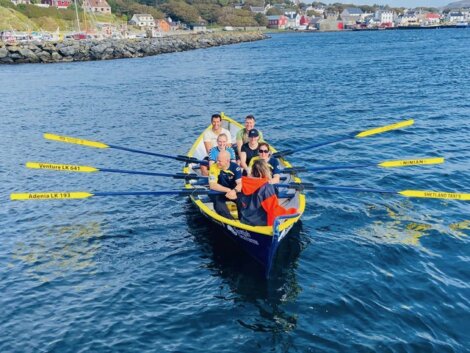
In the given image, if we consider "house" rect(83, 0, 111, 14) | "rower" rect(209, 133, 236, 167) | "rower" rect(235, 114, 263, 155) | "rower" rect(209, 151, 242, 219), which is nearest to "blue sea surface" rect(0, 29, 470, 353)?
"rower" rect(209, 151, 242, 219)

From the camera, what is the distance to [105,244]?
44.0 ft

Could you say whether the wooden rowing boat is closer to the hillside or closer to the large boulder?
the large boulder

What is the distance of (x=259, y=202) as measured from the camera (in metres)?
10.8

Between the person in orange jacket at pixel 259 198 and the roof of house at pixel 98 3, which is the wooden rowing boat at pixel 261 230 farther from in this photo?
the roof of house at pixel 98 3

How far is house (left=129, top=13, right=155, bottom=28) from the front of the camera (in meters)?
157

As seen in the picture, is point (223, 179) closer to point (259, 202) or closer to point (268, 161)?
point (268, 161)

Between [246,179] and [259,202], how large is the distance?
64 centimetres

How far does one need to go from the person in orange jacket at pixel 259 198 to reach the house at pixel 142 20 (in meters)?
156

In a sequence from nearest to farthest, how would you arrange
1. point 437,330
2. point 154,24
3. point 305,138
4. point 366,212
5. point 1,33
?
point 437,330 → point 366,212 → point 305,138 → point 1,33 → point 154,24

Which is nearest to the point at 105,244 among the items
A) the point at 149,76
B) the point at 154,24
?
the point at 149,76

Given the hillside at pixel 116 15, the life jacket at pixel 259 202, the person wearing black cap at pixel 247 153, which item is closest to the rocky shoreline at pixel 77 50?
the hillside at pixel 116 15

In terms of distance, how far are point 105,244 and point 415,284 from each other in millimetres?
8445

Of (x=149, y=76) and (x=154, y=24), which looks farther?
(x=154, y=24)

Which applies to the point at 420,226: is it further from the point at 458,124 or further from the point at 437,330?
the point at 458,124
